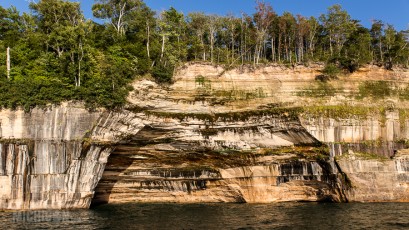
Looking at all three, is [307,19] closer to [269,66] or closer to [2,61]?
[269,66]

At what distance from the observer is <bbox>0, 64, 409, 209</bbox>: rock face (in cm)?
2477

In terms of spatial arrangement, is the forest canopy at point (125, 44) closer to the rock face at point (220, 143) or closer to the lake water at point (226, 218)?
Answer: the rock face at point (220, 143)

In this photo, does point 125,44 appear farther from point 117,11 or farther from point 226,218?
point 226,218

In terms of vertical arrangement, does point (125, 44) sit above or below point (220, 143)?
above

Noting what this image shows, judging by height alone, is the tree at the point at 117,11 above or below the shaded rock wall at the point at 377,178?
above

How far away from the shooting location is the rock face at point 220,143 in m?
24.8

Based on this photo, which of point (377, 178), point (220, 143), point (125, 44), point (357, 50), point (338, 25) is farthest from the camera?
point (338, 25)

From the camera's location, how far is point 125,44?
3641 centimetres

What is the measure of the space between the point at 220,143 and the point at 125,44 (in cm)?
1659

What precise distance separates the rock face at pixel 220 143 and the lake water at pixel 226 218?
109 inches

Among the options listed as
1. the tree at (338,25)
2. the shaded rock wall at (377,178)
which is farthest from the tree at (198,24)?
the shaded rock wall at (377,178)

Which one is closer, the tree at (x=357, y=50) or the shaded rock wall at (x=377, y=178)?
the shaded rock wall at (x=377, y=178)

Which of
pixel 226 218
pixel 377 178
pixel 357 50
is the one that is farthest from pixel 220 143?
pixel 357 50

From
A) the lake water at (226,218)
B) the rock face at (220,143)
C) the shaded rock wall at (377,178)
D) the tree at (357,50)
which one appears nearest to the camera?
the lake water at (226,218)
